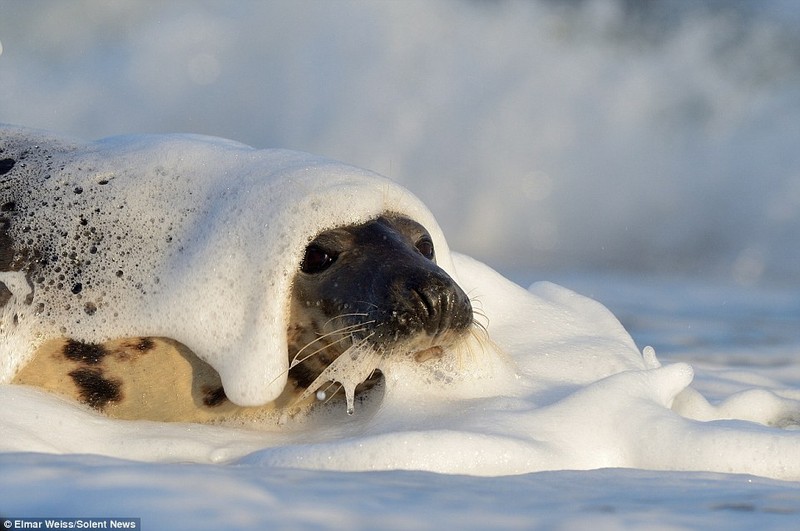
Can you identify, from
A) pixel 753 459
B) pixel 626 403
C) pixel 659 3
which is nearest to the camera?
pixel 753 459

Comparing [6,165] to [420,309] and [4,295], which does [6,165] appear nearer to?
[4,295]

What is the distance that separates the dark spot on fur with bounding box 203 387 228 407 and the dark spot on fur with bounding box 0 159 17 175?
977 millimetres

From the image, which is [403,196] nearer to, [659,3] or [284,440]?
[284,440]

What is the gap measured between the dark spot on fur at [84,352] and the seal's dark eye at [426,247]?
98 centimetres

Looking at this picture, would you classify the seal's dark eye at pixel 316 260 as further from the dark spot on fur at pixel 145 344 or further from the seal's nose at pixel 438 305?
the dark spot on fur at pixel 145 344

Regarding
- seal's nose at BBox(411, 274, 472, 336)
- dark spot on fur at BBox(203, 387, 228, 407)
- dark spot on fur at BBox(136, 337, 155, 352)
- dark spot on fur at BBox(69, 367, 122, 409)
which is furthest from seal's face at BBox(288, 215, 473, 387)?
dark spot on fur at BBox(69, 367, 122, 409)

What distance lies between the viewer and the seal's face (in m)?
3.02

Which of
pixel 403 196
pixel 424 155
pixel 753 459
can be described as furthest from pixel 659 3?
pixel 753 459

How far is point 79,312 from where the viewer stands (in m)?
3.21

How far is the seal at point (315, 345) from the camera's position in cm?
304

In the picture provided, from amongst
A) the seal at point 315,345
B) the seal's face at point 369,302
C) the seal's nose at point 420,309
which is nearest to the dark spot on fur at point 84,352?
the seal at point 315,345

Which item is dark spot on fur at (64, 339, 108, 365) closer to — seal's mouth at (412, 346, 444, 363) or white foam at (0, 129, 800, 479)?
white foam at (0, 129, 800, 479)

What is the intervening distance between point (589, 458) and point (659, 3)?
11378 mm

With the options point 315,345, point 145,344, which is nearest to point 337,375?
point 315,345
